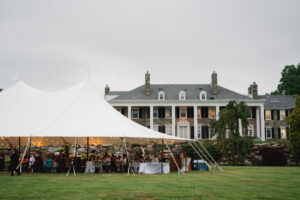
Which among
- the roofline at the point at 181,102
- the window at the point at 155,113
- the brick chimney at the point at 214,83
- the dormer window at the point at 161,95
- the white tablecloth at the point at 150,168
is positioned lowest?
the white tablecloth at the point at 150,168

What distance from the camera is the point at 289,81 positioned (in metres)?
56.1

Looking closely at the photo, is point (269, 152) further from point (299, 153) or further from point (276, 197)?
point (276, 197)

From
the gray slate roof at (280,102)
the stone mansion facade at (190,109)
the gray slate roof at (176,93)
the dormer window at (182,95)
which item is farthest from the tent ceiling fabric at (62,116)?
the gray slate roof at (280,102)

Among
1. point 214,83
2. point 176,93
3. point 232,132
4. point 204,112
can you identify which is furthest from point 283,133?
point 232,132

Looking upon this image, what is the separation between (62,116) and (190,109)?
96.2 ft

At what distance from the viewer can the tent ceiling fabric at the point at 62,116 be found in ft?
46.4

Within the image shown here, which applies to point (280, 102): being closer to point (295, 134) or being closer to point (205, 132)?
point (205, 132)

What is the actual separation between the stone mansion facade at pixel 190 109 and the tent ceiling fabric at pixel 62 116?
24.6 m

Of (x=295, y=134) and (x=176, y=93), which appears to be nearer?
(x=295, y=134)

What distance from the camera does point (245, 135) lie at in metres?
25.8

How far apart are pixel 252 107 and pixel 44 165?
111 feet

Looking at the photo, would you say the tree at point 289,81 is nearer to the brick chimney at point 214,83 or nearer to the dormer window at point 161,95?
the brick chimney at point 214,83

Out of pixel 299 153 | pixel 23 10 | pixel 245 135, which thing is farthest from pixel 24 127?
pixel 299 153

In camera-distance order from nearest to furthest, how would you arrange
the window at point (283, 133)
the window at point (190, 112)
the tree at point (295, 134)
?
the tree at point (295, 134) → the window at point (190, 112) → the window at point (283, 133)
